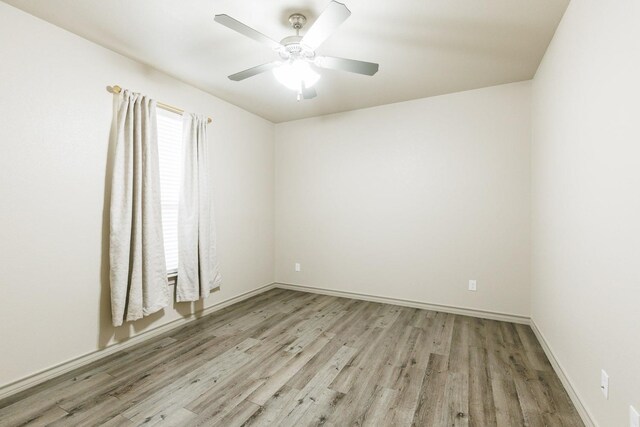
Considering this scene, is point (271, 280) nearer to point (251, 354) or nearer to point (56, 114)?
point (251, 354)

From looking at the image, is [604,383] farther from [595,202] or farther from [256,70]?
[256,70]

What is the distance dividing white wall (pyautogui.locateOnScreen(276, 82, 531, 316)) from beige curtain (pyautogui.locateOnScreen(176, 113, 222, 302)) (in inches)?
58.7

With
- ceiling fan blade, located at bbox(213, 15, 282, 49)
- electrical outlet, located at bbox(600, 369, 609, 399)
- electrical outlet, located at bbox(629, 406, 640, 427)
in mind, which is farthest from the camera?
ceiling fan blade, located at bbox(213, 15, 282, 49)

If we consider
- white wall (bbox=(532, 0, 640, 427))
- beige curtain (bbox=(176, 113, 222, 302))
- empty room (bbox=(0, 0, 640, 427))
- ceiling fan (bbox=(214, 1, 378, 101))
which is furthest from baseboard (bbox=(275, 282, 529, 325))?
ceiling fan (bbox=(214, 1, 378, 101))

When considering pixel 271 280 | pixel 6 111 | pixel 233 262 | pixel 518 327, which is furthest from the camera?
pixel 271 280

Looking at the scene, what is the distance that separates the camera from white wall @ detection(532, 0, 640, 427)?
4.13 feet

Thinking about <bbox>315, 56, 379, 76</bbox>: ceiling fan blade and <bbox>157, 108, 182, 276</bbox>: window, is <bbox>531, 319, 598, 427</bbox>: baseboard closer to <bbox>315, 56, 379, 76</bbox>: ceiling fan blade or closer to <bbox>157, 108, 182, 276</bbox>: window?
<bbox>315, 56, 379, 76</bbox>: ceiling fan blade

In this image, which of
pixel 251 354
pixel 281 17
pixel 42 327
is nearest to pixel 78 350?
pixel 42 327

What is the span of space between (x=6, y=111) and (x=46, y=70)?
42cm

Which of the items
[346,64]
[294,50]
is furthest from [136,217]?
[346,64]

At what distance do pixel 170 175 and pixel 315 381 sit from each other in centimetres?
242

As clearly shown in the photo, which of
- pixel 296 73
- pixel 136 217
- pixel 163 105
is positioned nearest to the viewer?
Answer: pixel 296 73

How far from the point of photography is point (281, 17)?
2109 millimetres

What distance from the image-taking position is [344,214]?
4164 mm
